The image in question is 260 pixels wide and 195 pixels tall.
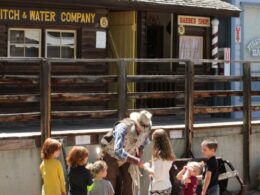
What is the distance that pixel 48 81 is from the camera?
8.52 meters

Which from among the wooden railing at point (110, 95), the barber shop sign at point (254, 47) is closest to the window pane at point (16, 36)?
the wooden railing at point (110, 95)

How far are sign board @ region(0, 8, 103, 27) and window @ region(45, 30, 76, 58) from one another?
25 cm

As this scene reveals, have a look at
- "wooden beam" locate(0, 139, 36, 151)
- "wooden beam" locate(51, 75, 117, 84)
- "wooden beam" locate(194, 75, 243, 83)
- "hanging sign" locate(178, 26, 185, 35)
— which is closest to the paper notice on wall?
"hanging sign" locate(178, 26, 185, 35)

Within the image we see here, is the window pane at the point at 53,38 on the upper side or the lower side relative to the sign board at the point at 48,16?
lower

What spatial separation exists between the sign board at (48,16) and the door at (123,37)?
784 mm

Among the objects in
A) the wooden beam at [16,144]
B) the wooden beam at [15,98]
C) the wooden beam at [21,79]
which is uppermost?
the wooden beam at [21,79]

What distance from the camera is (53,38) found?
489 inches

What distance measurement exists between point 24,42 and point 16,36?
193 mm

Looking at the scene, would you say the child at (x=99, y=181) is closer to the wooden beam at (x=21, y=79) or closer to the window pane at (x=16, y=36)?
the wooden beam at (x=21, y=79)

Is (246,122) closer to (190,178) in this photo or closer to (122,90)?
(122,90)

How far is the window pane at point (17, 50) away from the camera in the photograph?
472 inches

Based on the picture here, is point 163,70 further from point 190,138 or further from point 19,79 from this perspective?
point 19,79

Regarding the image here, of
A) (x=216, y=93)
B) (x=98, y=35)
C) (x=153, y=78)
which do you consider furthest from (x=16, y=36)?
(x=216, y=93)

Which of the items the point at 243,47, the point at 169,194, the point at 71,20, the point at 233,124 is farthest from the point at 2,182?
the point at 243,47
